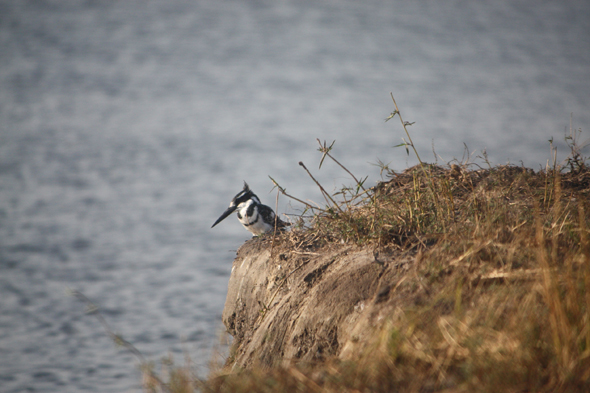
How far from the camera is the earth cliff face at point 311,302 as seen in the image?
299 centimetres

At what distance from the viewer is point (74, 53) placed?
1838 inches

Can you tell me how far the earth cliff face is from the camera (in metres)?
2.99

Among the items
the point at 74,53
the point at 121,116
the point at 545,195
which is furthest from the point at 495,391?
the point at 74,53

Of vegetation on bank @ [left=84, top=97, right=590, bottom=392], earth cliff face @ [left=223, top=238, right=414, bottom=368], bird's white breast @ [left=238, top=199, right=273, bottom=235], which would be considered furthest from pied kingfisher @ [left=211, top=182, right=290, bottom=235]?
vegetation on bank @ [left=84, top=97, right=590, bottom=392]

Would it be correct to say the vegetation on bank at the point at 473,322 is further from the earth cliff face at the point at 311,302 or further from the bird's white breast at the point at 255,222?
the bird's white breast at the point at 255,222

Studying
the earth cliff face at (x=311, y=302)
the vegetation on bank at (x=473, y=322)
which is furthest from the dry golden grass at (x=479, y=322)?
the earth cliff face at (x=311, y=302)

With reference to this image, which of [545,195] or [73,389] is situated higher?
[545,195]

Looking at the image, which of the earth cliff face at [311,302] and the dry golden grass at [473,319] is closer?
the dry golden grass at [473,319]

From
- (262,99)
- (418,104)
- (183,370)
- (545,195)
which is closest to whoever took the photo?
(183,370)

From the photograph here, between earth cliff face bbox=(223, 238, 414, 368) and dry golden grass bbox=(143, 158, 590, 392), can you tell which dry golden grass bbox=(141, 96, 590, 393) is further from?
earth cliff face bbox=(223, 238, 414, 368)

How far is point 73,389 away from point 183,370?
31.5 feet

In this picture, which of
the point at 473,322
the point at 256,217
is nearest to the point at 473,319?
the point at 473,322

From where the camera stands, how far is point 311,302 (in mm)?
3395

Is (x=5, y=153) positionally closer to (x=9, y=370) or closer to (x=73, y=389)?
(x=9, y=370)
